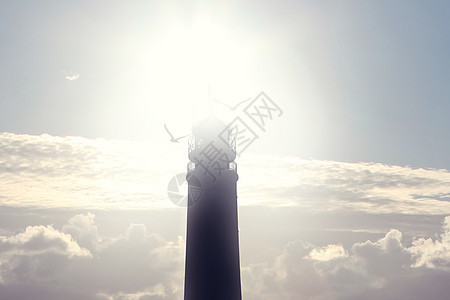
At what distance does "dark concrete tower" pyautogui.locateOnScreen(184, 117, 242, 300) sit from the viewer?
24156 millimetres

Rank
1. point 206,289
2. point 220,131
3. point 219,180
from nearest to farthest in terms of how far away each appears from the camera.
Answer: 1. point 206,289
2. point 219,180
3. point 220,131

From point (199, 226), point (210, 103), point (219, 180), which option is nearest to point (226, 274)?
point (199, 226)

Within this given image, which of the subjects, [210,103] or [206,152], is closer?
[206,152]

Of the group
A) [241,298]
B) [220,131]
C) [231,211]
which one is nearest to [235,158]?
[220,131]

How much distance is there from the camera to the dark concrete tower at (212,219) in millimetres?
24156

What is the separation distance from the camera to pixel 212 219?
82.0ft

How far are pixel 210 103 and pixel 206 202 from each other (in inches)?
314

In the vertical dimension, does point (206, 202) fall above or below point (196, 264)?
above

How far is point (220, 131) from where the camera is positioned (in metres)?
27.5

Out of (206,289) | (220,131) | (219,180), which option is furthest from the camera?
(220,131)

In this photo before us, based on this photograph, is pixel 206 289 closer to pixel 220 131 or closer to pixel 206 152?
pixel 206 152

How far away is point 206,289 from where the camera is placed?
2378 centimetres

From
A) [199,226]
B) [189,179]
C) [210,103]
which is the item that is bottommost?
[199,226]

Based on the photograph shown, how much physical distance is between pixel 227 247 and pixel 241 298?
12.2 feet
